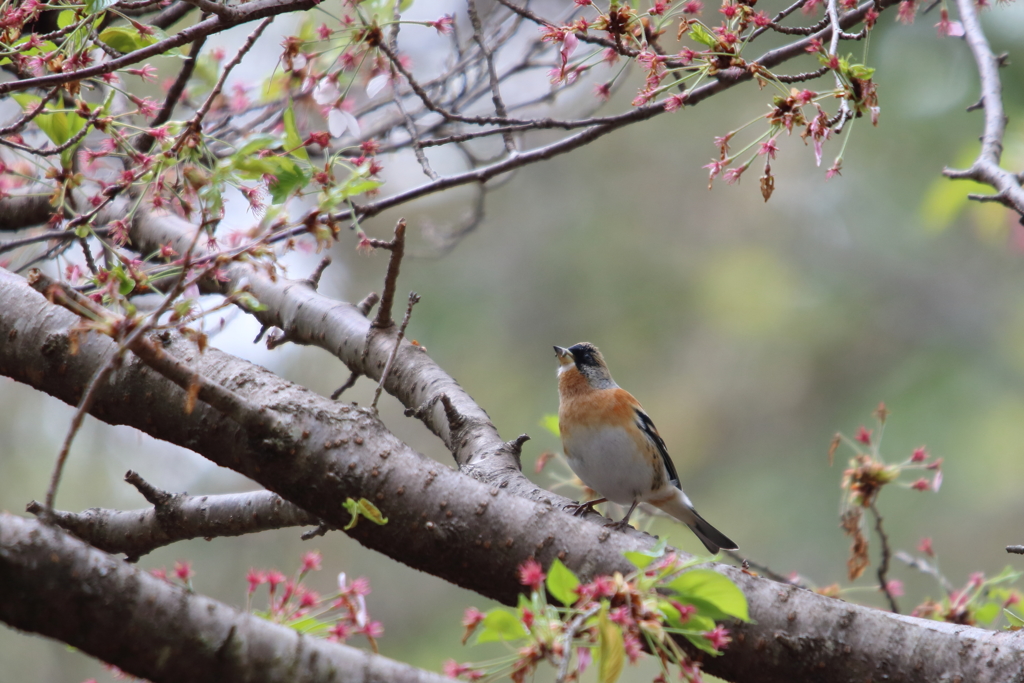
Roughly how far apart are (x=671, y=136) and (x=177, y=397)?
10.1 meters

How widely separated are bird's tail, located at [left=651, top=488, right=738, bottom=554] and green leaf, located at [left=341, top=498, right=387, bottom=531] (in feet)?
9.12

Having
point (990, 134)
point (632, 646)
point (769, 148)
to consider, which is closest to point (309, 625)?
point (632, 646)

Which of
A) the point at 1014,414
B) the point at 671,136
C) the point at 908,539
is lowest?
the point at 908,539

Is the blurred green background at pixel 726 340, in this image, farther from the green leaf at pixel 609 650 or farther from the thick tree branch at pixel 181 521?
the green leaf at pixel 609 650

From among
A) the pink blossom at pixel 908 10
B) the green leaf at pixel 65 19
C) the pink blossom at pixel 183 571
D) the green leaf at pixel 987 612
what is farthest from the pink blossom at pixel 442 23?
the green leaf at pixel 987 612

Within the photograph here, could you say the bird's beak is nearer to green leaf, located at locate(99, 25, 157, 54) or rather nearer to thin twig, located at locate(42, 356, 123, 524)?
green leaf, located at locate(99, 25, 157, 54)

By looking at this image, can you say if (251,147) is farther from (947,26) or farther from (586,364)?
(586,364)

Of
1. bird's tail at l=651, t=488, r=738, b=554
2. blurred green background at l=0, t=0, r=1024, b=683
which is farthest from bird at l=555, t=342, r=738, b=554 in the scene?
blurred green background at l=0, t=0, r=1024, b=683

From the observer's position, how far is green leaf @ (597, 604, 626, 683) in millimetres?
1262

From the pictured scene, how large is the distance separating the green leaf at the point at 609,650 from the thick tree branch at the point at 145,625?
0.86 ft

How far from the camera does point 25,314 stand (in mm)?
2076

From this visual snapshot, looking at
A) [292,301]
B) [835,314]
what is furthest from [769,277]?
[292,301]

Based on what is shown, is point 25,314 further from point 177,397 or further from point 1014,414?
point 1014,414

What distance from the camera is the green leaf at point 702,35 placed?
6.64 ft
